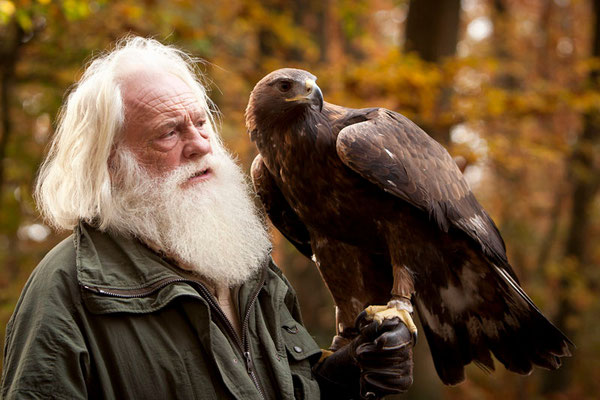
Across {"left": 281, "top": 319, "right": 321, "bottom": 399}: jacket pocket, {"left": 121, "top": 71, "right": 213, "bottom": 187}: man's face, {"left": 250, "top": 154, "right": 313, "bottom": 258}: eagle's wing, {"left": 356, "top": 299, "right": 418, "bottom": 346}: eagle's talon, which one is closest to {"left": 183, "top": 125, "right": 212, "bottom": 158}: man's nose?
{"left": 121, "top": 71, "right": 213, "bottom": 187}: man's face

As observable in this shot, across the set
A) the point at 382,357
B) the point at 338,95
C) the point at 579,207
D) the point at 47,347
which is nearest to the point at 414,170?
the point at 382,357

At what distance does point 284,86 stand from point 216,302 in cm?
92

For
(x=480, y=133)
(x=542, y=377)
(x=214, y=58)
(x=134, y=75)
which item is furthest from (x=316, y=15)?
(x=542, y=377)

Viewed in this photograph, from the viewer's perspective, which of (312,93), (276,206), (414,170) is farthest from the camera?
(276,206)

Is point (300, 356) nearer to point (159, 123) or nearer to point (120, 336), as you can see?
point (120, 336)

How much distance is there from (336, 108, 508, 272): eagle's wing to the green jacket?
0.81 meters

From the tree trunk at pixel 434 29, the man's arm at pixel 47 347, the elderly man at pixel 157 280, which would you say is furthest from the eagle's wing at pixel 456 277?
the tree trunk at pixel 434 29

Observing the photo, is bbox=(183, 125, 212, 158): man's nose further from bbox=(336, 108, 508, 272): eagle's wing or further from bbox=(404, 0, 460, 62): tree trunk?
bbox=(404, 0, 460, 62): tree trunk

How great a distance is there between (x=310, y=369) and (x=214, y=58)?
5.08 metres

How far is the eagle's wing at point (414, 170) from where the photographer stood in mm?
2359

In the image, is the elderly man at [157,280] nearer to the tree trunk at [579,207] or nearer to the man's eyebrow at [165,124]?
the man's eyebrow at [165,124]

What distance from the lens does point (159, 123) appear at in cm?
229

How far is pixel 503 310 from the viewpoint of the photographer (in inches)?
105

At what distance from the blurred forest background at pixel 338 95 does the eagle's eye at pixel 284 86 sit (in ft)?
3.32
